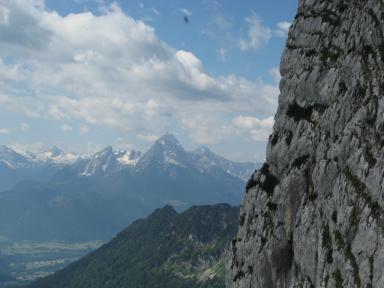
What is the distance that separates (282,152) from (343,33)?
682 inches

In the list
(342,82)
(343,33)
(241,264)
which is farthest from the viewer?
(241,264)

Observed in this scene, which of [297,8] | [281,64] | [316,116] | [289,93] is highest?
[297,8]

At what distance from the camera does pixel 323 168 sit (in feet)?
186

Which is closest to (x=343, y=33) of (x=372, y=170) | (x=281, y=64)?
(x=281, y=64)

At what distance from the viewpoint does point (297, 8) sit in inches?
3118

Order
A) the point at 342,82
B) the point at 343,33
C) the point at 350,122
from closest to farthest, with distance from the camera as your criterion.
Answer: the point at 350,122 → the point at 342,82 → the point at 343,33

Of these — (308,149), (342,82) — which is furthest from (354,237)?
(342,82)

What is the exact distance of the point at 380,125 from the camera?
4984 cm

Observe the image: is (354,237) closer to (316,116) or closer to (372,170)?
(372,170)

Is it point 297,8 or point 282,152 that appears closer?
point 282,152

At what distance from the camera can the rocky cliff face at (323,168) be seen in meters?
48.9

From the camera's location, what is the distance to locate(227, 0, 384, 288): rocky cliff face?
48875mm

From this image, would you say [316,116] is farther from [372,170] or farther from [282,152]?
[372,170]

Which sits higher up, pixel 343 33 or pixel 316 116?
pixel 343 33
